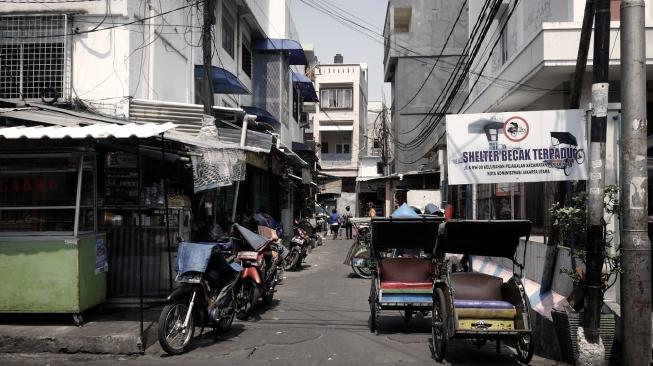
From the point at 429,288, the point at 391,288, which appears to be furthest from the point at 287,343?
the point at 429,288

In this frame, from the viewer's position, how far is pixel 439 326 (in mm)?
6484

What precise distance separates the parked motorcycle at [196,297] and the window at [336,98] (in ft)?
136

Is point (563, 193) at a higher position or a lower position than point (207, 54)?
lower

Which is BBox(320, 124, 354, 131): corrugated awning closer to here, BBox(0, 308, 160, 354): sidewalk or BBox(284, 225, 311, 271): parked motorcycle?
BBox(284, 225, 311, 271): parked motorcycle

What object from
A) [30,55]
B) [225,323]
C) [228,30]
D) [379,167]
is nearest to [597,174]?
[225,323]

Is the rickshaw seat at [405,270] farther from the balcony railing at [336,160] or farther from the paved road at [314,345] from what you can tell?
the balcony railing at [336,160]

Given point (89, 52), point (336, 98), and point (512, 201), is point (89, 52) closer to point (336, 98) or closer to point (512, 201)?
point (512, 201)

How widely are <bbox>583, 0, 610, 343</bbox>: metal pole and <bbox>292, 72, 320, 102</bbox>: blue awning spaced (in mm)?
19915

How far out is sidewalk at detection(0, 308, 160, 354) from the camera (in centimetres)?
679

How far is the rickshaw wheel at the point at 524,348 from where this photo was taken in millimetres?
6266

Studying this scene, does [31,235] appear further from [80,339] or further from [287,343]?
[287,343]

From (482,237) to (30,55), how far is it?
28.0 feet

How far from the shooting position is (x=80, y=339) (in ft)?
22.3

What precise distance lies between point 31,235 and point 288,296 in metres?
5.16
